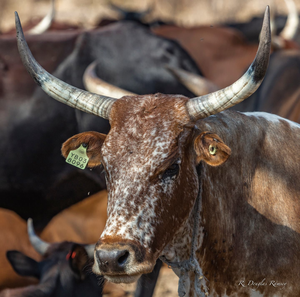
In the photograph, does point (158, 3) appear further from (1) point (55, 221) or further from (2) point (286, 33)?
(1) point (55, 221)

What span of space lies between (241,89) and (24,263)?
273 cm

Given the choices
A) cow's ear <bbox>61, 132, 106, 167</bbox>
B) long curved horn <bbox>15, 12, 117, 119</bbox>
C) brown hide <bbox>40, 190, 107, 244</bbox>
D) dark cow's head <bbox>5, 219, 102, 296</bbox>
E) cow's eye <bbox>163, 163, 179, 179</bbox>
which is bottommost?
brown hide <bbox>40, 190, 107, 244</bbox>

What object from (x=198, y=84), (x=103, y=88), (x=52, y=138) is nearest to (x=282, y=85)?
(x=198, y=84)

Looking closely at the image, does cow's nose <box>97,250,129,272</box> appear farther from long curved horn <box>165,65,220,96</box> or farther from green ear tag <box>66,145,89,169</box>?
long curved horn <box>165,65,220,96</box>

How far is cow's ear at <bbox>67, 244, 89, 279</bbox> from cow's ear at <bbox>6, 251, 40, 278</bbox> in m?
0.46

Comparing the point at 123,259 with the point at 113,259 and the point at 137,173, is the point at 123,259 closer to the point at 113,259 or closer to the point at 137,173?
the point at 113,259

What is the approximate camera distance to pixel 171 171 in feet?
8.34

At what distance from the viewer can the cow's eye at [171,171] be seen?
253 cm

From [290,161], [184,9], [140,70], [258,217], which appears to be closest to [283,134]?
[290,161]

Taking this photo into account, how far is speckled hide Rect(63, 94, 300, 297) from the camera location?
2428mm

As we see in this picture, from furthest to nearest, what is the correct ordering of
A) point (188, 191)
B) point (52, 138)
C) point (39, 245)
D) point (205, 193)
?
point (52, 138), point (39, 245), point (205, 193), point (188, 191)

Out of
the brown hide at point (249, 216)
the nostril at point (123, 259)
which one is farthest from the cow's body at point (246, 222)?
the nostril at point (123, 259)

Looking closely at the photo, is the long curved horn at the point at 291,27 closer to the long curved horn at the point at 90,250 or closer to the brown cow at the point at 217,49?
the brown cow at the point at 217,49

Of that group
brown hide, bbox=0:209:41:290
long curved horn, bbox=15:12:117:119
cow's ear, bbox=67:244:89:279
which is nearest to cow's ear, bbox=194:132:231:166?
long curved horn, bbox=15:12:117:119
